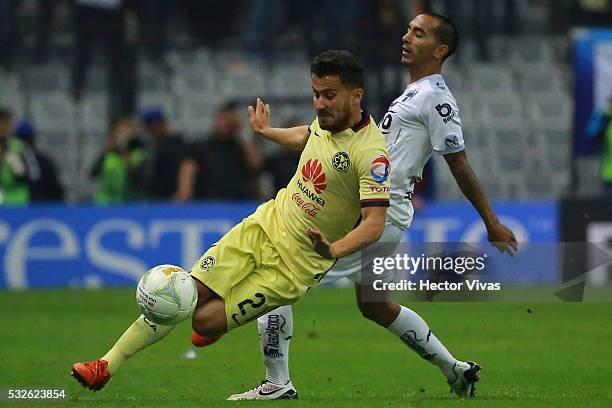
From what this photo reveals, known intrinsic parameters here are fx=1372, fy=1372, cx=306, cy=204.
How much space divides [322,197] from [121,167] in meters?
10.7

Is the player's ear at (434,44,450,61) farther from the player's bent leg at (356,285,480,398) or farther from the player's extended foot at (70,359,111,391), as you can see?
the player's extended foot at (70,359,111,391)

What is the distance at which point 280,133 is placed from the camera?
8070 millimetres

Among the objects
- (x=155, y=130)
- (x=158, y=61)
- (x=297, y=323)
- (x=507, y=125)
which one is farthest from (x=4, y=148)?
(x=507, y=125)

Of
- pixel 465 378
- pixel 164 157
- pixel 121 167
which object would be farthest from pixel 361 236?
pixel 121 167

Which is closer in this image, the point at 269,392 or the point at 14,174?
the point at 269,392

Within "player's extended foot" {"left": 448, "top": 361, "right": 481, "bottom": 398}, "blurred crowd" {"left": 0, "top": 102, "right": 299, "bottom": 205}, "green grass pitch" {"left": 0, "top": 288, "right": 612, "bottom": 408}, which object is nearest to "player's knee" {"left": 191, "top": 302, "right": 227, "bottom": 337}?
"green grass pitch" {"left": 0, "top": 288, "right": 612, "bottom": 408}

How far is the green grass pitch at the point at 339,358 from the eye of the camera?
26.3 ft

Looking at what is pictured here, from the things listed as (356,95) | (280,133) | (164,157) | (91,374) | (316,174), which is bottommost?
(164,157)

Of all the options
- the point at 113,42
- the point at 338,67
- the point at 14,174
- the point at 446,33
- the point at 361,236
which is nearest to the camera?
the point at 361,236

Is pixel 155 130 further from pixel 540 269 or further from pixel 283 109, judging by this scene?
pixel 540 269

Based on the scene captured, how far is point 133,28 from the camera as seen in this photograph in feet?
61.2

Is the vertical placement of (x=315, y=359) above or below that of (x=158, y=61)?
below

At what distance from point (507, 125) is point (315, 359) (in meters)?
9.70

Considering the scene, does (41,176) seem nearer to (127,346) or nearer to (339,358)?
(339,358)
